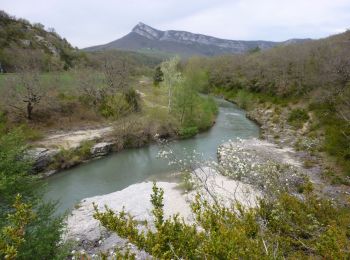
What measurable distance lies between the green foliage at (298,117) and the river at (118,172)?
17.8 ft

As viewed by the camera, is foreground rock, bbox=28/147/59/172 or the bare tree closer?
foreground rock, bbox=28/147/59/172

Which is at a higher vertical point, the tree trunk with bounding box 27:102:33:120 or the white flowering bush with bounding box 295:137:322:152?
the tree trunk with bounding box 27:102:33:120

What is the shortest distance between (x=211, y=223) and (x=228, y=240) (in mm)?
567

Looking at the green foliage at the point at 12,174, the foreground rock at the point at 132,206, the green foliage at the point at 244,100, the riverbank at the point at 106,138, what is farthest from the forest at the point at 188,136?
the foreground rock at the point at 132,206

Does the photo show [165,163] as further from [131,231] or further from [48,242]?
[131,231]

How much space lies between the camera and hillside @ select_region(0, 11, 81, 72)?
172 ft

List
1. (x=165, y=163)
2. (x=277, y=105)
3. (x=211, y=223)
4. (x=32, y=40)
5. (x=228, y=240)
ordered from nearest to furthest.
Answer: (x=228, y=240) → (x=211, y=223) → (x=165, y=163) → (x=277, y=105) → (x=32, y=40)

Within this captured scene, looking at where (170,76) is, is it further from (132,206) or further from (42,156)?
(132,206)

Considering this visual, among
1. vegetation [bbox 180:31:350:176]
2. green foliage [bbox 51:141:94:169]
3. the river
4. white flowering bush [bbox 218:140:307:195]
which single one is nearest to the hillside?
green foliage [bbox 51:141:94:169]

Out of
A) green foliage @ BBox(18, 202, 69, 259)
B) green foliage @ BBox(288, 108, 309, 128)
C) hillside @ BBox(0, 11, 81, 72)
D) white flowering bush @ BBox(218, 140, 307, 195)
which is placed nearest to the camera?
green foliage @ BBox(18, 202, 69, 259)

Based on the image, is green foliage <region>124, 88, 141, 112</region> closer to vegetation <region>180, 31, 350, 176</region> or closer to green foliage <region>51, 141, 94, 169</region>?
vegetation <region>180, 31, 350, 176</region>

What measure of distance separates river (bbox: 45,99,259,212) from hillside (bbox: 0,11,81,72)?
27961 mm

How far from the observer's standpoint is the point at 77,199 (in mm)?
19953

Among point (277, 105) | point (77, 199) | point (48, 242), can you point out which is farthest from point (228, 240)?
point (277, 105)
